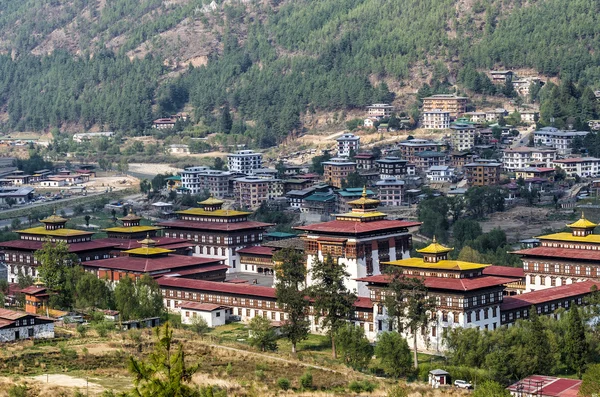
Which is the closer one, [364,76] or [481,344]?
[481,344]

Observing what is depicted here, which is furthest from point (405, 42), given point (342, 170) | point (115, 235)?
point (115, 235)

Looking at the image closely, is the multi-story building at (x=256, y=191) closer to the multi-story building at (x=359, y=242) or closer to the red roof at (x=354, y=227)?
the multi-story building at (x=359, y=242)

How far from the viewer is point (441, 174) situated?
146m

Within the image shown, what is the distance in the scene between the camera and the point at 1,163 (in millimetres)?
181500

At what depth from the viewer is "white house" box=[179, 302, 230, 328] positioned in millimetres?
85375

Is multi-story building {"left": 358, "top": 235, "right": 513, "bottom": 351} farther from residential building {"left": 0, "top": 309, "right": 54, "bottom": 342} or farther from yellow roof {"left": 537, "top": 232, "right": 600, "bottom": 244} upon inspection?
residential building {"left": 0, "top": 309, "right": 54, "bottom": 342}

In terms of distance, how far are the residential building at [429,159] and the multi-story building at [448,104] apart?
2173 cm

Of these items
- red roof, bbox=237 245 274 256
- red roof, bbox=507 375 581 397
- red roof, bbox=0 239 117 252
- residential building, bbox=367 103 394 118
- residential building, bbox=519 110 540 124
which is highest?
residential building, bbox=367 103 394 118

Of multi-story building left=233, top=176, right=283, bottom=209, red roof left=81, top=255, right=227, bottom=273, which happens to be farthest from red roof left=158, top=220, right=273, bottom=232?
multi-story building left=233, top=176, right=283, bottom=209

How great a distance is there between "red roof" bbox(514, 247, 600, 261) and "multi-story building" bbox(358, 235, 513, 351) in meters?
8.93

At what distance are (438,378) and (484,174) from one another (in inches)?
2969

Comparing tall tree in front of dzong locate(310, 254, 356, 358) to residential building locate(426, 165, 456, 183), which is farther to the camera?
residential building locate(426, 165, 456, 183)

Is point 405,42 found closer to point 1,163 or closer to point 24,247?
point 1,163

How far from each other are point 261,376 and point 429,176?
81690 mm
